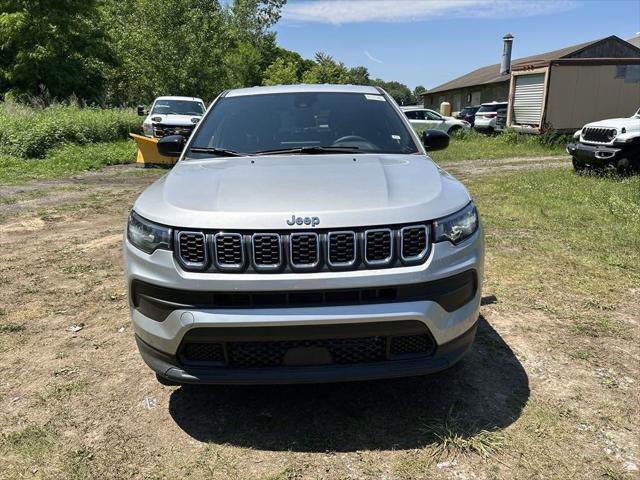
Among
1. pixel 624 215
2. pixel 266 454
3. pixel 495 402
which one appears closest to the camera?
pixel 266 454

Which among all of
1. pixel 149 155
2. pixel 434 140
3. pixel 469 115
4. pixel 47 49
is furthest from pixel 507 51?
pixel 434 140

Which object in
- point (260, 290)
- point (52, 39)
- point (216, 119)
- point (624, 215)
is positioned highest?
point (52, 39)

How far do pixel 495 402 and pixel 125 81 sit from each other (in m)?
35.2

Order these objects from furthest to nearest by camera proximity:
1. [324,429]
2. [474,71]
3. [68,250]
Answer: [474,71] → [68,250] → [324,429]

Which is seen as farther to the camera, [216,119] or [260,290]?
[216,119]

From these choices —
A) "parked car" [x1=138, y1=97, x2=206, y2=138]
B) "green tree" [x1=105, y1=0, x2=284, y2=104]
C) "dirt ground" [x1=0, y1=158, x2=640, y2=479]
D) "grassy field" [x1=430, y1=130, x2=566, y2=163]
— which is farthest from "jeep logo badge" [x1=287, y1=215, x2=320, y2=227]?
"green tree" [x1=105, y1=0, x2=284, y2=104]

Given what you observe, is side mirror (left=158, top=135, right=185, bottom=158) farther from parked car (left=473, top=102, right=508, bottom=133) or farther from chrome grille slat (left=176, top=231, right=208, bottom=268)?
parked car (left=473, top=102, right=508, bottom=133)

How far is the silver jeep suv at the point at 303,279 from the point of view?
7.41 ft

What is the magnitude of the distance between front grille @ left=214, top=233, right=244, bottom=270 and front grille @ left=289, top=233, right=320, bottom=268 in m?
0.23

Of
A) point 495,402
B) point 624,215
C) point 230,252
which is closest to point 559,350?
point 495,402

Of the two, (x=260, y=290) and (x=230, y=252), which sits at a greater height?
(x=230, y=252)

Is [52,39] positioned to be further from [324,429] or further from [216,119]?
[324,429]

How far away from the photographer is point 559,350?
3.38 metres

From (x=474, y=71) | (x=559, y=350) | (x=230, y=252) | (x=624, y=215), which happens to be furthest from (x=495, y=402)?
(x=474, y=71)
